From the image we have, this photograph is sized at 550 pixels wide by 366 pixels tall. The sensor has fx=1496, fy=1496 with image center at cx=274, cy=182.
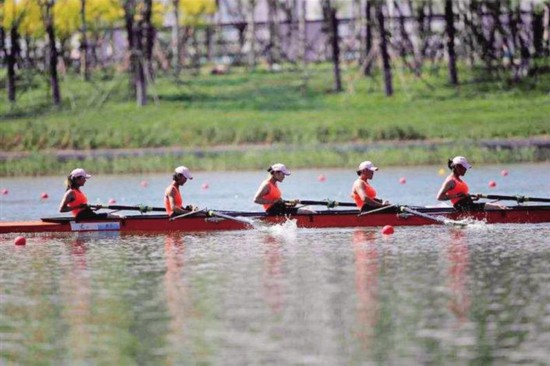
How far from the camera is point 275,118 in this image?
60438 millimetres

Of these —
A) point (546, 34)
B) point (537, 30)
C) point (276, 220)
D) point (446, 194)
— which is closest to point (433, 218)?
point (446, 194)

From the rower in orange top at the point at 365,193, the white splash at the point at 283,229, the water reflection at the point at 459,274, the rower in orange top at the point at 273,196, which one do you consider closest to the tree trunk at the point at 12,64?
the rower in orange top at the point at 273,196

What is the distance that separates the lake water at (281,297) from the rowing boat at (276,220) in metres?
0.22

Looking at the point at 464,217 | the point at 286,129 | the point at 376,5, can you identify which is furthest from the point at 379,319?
the point at 376,5

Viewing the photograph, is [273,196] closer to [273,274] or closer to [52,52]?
[273,274]

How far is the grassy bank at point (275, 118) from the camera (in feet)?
166

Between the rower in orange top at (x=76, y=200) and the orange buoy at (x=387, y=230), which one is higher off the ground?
the rower in orange top at (x=76, y=200)

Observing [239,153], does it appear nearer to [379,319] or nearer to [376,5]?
[376,5]

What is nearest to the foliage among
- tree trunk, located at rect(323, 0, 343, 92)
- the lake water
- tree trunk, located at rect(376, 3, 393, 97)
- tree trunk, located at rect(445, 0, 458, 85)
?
tree trunk, located at rect(323, 0, 343, 92)

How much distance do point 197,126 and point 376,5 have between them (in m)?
9.29

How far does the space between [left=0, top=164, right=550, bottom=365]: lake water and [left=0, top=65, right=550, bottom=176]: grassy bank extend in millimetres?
21266

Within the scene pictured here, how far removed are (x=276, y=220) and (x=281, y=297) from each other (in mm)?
8930

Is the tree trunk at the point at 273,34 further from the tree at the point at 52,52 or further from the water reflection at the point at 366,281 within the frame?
the water reflection at the point at 366,281

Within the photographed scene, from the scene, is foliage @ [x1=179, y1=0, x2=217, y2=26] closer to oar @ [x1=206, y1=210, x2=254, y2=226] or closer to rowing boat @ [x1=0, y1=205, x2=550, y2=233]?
rowing boat @ [x1=0, y1=205, x2=550, y2=233]
